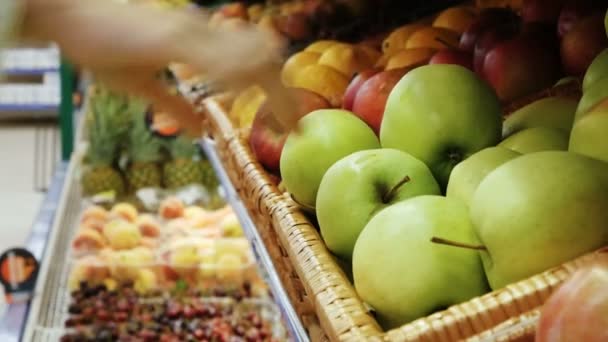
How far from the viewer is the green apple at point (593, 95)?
3.58ft

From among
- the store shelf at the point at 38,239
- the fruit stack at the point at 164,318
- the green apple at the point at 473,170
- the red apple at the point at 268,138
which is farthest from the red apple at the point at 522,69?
the store shelf at the point at 38,239

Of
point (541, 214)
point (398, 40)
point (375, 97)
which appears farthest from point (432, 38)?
point (541, 214)

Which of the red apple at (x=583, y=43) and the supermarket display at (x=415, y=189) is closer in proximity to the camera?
the supermarket display at (x=415, y=189)

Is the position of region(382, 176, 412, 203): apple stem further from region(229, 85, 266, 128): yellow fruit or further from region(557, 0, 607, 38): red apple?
region(229, 85, 266, 128): yellow fruit

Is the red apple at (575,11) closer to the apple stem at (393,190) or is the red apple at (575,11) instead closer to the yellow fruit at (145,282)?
the apple stem at (393,190)

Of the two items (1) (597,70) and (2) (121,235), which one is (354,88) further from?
(2) (121,235)

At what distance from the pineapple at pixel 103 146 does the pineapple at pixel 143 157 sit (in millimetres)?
58

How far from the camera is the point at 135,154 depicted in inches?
158

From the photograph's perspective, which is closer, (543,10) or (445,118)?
(445,118)

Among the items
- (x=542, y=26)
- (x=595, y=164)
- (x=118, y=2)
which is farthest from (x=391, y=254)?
(x=542, y=26)

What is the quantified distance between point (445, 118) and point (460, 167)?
0.46 ft

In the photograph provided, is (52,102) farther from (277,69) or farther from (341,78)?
(277,69)

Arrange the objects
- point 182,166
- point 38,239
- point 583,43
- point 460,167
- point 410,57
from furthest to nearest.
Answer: point 182,166 < point 38,239 < point 410,57 < point 583,43 < point 460,167

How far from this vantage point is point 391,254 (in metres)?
0.99
